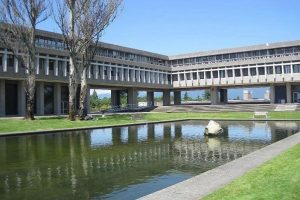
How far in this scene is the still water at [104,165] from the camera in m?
9.66

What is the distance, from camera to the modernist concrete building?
51.3m

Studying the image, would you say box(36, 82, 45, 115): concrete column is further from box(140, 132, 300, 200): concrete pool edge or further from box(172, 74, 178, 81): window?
box(140, 132, 300, 200): concrete pool edge

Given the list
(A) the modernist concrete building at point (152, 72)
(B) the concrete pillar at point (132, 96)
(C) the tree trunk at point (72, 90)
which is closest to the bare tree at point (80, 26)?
(C) the tree trunk at point (72, 90)

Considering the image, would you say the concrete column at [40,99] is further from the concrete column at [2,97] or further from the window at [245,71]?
the window at [245,71]

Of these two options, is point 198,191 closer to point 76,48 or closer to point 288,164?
point 288,164

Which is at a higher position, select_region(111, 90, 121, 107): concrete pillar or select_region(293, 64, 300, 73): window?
select_region(293, 64, 300, 73): window

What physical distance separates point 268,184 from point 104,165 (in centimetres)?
636

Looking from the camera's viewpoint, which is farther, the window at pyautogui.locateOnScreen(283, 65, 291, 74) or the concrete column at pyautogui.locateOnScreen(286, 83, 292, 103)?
the concrete column at pyautogui.locateOnScreen(286, 83, 292, 103)

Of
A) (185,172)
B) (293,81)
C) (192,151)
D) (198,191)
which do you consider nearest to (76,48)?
(192,151)

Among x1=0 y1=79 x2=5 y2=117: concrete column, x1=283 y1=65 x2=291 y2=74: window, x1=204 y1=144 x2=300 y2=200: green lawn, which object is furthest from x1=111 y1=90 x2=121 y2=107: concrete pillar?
x1=204 y1=144 x2=300 y2=200: green lawn

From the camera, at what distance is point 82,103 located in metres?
37.9

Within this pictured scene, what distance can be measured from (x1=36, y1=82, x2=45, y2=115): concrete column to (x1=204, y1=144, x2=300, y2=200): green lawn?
1786 inches

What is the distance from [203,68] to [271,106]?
20610 mm

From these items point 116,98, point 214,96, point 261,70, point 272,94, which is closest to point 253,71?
point 261,70
